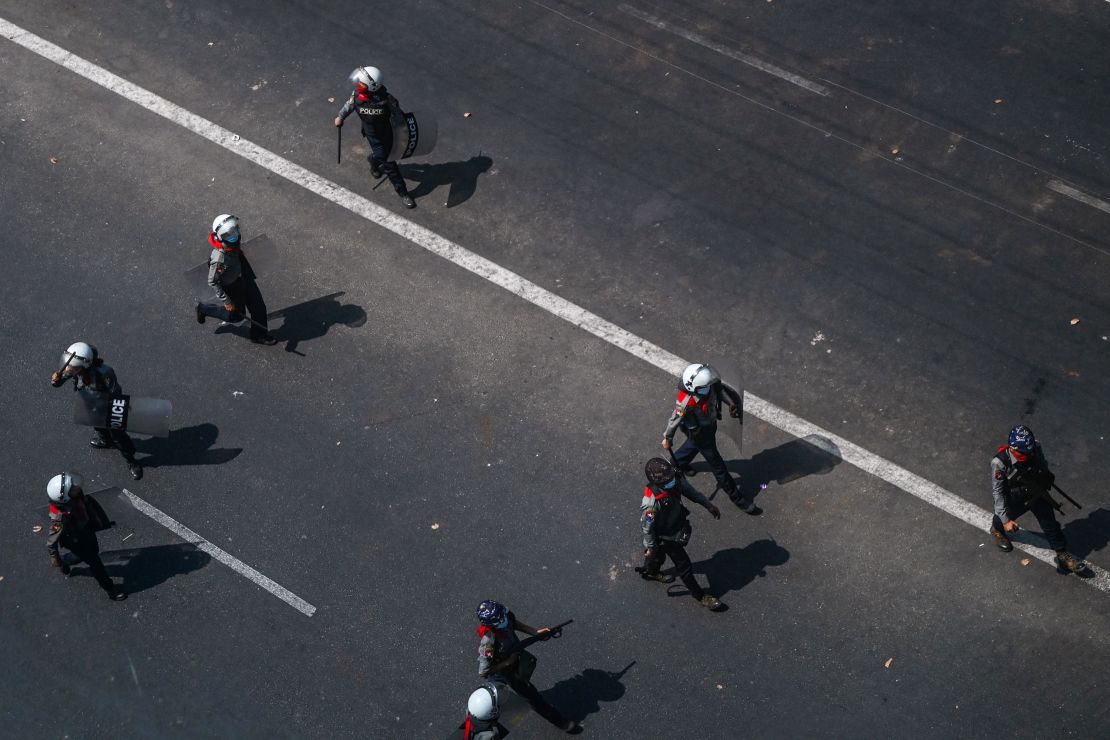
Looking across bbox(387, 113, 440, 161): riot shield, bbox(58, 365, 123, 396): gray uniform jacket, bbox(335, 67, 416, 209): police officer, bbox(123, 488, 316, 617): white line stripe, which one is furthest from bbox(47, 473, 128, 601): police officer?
bbox(387, 113, 440, 161): riot shield

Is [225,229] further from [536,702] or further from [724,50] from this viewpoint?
[724,50]

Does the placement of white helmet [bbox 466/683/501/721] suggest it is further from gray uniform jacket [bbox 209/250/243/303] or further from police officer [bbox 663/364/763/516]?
gray uniform jacket [bbox 209/250/243/303]

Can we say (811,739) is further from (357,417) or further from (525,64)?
(525,64)

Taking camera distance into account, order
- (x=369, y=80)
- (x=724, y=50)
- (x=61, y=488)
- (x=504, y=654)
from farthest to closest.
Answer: (x=724, y=50)
(x=369, y=80)
(x=61, y=488)
(x=504, y=654)

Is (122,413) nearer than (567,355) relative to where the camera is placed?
Yes

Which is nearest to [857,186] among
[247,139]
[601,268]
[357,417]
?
[601,268]

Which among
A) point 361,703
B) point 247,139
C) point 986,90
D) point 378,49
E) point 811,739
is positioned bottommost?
point 361,703

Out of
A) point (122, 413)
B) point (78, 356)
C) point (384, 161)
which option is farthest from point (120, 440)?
point (384, 161)

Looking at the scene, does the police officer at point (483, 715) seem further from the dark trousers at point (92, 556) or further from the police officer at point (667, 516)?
the dark trousers at point (92, 556)
